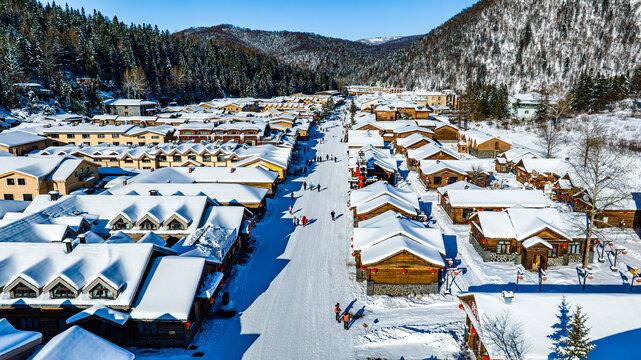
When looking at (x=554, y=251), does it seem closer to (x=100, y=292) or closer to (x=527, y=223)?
(x=527, y=223)

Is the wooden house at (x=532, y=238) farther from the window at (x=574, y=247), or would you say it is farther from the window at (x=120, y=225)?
the window at (x=120, y=225)

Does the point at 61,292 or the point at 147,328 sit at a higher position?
the point at 61,292

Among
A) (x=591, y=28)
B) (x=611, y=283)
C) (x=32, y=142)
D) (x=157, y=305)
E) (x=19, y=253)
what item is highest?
(x=591, y=28)

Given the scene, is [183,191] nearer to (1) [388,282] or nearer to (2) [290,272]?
(2) [290,272]

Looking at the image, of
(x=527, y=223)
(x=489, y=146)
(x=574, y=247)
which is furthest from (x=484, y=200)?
(x=489, y=146)

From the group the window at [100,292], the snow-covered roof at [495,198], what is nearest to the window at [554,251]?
the snow-covered roof at [495,198]

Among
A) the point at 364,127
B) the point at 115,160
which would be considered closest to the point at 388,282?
the point at 115,160
